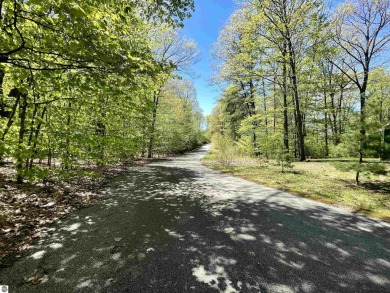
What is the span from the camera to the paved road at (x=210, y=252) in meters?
2.25

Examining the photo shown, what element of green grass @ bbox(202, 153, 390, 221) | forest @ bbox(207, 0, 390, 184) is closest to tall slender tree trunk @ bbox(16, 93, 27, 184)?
green grass @ bbox(202, 153, 390, 221)

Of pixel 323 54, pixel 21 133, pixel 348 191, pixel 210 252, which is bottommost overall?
pixel 210 252

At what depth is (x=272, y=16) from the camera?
11.5 m

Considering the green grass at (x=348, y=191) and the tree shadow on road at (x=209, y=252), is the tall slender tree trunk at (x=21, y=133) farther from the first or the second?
the green grass at (x=348, y=191)

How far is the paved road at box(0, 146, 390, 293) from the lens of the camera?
2.25 meters

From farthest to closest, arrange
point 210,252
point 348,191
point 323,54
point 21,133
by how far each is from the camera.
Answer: point 323,54 → point 348,191 → point 21,133 → point 210,252

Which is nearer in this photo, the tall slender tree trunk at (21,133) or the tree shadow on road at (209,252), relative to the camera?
the tree shadow on road at (209,252)

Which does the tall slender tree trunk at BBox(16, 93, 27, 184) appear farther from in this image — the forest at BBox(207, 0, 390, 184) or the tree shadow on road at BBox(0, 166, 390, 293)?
the forest at BBox(207, 0, 390, 184)

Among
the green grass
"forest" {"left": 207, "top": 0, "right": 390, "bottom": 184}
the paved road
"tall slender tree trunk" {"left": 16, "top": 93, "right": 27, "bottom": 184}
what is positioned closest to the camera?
the paved road

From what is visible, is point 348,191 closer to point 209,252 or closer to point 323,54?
point 209,252

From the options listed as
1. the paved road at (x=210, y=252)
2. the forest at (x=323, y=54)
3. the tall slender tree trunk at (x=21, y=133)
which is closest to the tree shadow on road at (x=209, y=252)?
the paved road at (x=210, y=252)

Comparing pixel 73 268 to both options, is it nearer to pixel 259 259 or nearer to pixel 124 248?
pixel 124 248

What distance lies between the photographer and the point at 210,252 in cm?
289

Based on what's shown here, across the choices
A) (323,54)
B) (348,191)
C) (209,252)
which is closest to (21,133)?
(209,252)
